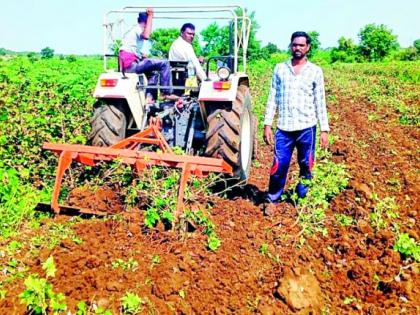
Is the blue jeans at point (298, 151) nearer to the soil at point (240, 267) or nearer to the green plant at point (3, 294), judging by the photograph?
the soil at point (240, 267)

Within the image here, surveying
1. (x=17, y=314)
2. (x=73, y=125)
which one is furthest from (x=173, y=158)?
(x=73, y=125)

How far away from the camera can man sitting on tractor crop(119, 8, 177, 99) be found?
598 cm

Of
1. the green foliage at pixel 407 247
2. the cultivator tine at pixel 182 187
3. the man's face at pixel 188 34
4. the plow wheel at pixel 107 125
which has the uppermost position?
the man's face at pixel 188 34

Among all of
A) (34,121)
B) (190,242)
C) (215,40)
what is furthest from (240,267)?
(215,40)

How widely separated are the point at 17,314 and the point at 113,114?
300cm

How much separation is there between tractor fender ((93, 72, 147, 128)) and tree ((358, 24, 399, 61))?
52788mm

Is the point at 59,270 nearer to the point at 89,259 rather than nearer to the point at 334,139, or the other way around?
the point at 89,259

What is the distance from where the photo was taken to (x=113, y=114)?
5.69 metres

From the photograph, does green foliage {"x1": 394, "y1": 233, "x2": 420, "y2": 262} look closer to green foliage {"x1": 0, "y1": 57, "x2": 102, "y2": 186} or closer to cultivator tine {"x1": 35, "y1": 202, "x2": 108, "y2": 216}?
cultivator tine {"x1": 35, "y1": 202, "x2": 108, "y2": 216}

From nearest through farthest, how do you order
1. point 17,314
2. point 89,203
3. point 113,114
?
point 17,314
point 89,203
point 113,114

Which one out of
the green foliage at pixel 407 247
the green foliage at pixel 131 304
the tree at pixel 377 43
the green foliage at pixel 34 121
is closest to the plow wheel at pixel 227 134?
the green foliage at pixel 407 247

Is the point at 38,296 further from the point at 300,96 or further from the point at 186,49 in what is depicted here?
the point at 186,49

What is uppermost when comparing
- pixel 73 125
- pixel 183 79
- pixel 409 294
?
pixel 183 79

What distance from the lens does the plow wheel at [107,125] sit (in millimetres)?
5562
